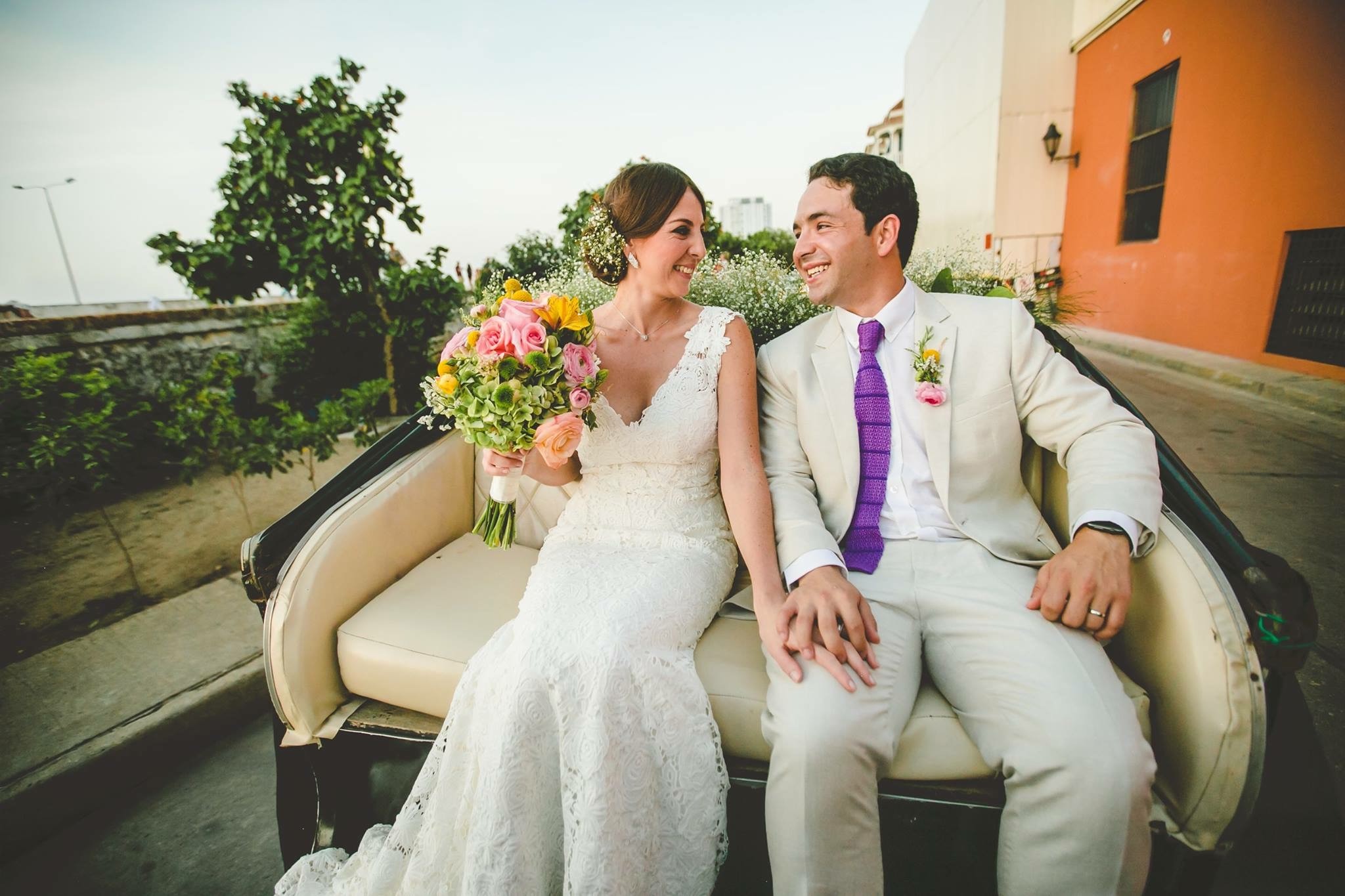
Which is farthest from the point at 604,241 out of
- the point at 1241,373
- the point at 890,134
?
the point at 890,134

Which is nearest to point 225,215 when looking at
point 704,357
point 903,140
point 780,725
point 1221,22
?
point 704,357

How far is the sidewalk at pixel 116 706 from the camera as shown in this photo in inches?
81.7

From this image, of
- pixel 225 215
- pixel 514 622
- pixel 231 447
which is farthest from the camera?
pixel 225 215

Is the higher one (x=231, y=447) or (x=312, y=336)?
(x=312, y=336)

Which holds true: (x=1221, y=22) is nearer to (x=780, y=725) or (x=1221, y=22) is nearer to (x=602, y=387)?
(x=602, y=387)

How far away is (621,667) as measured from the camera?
4.92ft

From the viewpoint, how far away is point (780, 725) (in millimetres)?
1408

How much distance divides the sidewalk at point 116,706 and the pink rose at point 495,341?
194cm

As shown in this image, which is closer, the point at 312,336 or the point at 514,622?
the point at 514,622

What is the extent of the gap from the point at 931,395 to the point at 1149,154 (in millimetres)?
9203

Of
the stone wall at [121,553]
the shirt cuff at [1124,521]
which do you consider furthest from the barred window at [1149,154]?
the stone wall at [121,553]

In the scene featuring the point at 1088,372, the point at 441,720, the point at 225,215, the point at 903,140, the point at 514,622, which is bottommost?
the point at 441,720

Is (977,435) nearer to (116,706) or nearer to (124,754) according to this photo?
(124,754)

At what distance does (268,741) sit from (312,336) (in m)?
3.77
